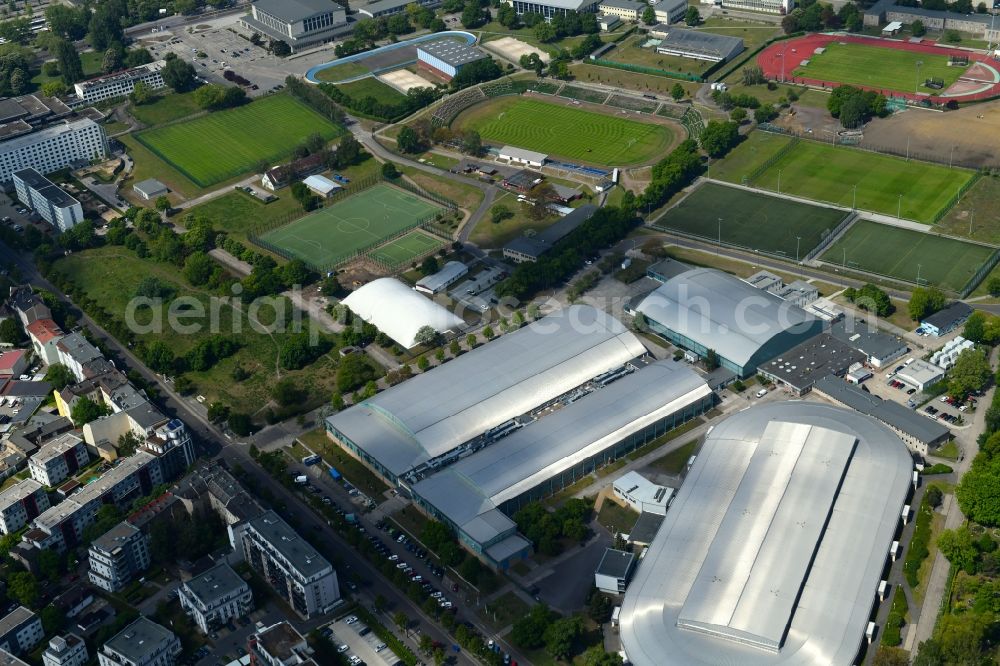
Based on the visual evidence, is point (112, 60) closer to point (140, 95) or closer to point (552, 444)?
point (140, 95)

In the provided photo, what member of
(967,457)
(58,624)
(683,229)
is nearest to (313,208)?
(683,229)

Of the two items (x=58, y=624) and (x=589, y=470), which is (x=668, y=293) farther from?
(x=58, y=624)

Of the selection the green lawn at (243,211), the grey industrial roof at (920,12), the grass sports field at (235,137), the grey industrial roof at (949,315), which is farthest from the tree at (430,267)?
the grey industrial roof at (920,12)

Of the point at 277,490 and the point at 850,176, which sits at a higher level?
the point at 850,176

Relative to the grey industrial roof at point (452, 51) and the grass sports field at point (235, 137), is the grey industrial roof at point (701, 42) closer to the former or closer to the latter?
the grey industrial roof at point (452, 51)

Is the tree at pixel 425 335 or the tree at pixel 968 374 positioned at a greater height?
the tree at pixel 968 374

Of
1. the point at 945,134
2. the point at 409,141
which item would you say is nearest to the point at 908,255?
the point at 945,134

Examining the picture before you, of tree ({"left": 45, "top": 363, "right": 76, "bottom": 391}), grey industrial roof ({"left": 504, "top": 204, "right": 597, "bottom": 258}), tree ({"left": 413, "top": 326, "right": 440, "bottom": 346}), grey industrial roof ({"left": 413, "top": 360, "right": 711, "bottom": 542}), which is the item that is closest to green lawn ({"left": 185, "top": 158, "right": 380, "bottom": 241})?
grey industrial roof ({"left": 504, "top": 204, "right": 597, "bottom": 258})
